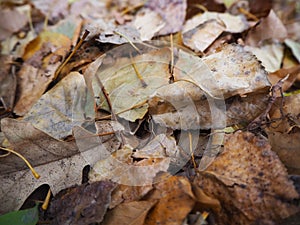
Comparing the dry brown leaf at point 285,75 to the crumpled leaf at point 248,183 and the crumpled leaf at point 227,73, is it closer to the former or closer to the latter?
the crumpled leaf at point 227,73

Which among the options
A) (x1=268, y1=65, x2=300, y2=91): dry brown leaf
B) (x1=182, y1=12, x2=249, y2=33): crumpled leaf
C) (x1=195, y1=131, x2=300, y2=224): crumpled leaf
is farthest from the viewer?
(x1=182, y1=12, x2=249, y2=33): crumpled leaf

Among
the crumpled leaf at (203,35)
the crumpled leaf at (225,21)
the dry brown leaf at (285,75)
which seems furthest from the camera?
the crumpled leaf at (225,21)

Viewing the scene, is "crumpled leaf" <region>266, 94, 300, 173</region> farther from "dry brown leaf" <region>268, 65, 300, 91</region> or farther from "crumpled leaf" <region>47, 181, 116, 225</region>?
"crumpled leaf" <region>47, 181, 116, 225</region>

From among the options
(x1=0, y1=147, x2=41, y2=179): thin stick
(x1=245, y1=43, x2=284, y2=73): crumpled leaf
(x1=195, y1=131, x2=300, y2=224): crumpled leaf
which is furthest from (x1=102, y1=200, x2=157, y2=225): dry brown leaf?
(x1=245, y1=43, x2=284, y2=73): crumpled leaf

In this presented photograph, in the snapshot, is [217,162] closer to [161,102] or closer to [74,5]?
[161,102]

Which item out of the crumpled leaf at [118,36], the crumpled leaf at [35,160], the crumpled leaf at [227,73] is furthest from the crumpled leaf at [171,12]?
the crumpled leaf at [35,160]

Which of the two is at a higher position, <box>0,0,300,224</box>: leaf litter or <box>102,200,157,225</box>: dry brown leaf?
<box>0,0,300,224</box>: leaf litter
